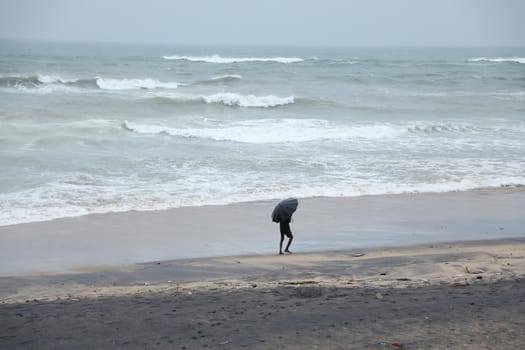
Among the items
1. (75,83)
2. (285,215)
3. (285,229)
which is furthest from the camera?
(75,83)

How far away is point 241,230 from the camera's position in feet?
40.6

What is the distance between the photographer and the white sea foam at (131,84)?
42594 millimetres

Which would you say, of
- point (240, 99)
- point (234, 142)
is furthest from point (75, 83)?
point (234, 142)

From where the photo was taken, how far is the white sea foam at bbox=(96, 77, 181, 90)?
42594mm

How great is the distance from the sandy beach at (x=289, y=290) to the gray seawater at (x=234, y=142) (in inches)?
95.1

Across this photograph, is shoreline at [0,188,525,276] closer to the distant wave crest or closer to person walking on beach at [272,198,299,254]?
person walking on beach at [272,198,299,254]

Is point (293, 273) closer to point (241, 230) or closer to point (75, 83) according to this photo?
point (241, 230)

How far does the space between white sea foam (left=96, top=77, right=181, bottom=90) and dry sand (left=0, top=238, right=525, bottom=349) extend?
34.1 metres

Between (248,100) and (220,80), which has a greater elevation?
(220,80)

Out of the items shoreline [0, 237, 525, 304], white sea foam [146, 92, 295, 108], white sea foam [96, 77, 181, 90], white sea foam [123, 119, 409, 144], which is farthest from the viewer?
white sea foam [96, 77, 181, 90]

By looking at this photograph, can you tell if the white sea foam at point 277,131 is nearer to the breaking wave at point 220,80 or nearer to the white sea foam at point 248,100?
the white sea foam at point 248,100

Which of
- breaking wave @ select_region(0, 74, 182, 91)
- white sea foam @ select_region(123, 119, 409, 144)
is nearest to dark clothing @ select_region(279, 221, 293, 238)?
white sea foam @ select_region(123, 119, 409, 144)

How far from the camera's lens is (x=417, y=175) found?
A: 17812 mm

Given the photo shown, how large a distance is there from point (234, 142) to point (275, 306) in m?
16.3
